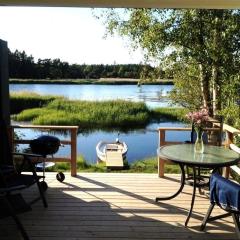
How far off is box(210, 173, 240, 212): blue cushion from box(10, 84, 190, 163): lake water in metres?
6.30

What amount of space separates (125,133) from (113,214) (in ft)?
50.2

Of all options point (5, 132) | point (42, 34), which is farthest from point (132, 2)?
point (42, 34)

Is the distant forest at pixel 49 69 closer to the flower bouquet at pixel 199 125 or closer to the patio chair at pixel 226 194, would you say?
the flower bouquet at pixel 199 125

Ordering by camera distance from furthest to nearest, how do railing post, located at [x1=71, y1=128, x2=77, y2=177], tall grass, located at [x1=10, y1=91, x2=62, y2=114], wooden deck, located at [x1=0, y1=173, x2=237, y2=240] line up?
tall grass, located at [x1=10, y1=91, x2=62, y2=114] → railing post, located at [x1=71, y1=128, x2=77, y2=177] → wooden deck, located at [x1=0, y1=173, x2=237, y2=240]

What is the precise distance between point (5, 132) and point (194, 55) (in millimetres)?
4711

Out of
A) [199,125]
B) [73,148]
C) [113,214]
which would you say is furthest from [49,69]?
[113,214]

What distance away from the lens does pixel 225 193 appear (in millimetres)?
A: 3178

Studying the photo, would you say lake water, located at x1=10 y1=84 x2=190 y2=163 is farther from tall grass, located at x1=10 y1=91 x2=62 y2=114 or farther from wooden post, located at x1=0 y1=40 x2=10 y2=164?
wooden post, located at x1=0 y1=40 x2=10 y2=164

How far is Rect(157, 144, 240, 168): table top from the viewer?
Result: 3.91 metres

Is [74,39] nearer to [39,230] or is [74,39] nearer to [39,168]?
[39,168]

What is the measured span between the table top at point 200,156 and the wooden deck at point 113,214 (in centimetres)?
64

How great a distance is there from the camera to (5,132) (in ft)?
16.2

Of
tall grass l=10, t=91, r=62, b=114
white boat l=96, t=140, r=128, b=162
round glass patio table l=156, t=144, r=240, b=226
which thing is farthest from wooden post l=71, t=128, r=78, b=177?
tall grass l=10, t=91, r=62, b=114

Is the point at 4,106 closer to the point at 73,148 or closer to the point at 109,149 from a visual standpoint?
the point at 73,148
